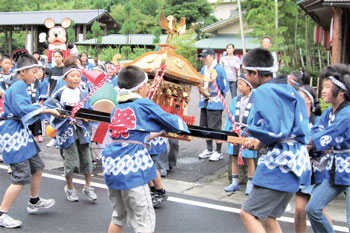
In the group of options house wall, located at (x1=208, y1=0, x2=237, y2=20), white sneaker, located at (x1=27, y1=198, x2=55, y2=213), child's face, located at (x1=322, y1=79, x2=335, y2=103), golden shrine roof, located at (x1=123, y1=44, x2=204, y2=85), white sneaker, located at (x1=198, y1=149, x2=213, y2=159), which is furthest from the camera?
house wall, located at (x1=208, y1=0, x2=237, y2=20)

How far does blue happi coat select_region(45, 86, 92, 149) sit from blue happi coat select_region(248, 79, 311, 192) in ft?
9.45

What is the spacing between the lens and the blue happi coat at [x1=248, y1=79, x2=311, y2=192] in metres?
3.35

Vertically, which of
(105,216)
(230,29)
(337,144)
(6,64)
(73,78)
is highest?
(230,29)

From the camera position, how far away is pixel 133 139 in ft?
12.1

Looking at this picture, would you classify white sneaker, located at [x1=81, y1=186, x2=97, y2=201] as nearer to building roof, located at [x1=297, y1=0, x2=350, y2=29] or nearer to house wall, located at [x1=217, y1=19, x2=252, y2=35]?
building roof, located at [x1=297, y1=0, x2=350, y2=29]

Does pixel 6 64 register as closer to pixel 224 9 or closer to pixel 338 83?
pixel 338 83

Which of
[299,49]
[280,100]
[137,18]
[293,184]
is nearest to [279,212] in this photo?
[293,184]

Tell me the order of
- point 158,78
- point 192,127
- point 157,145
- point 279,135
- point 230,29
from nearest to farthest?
1. point 279,135
2. point 192,127
3. point 158,78
4. point 157,145
5. point 230,29

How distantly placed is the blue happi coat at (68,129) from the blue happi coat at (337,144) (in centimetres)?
305

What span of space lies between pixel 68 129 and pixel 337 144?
334 cm

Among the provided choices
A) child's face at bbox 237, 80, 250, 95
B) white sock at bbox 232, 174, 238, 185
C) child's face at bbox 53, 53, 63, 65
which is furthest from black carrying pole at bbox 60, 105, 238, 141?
child's face at bbox 53, 53, 63, 65

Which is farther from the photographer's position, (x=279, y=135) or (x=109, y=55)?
(x=109, y=55)

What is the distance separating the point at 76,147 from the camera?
564 cm

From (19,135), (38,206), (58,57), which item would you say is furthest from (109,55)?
(19,135)
